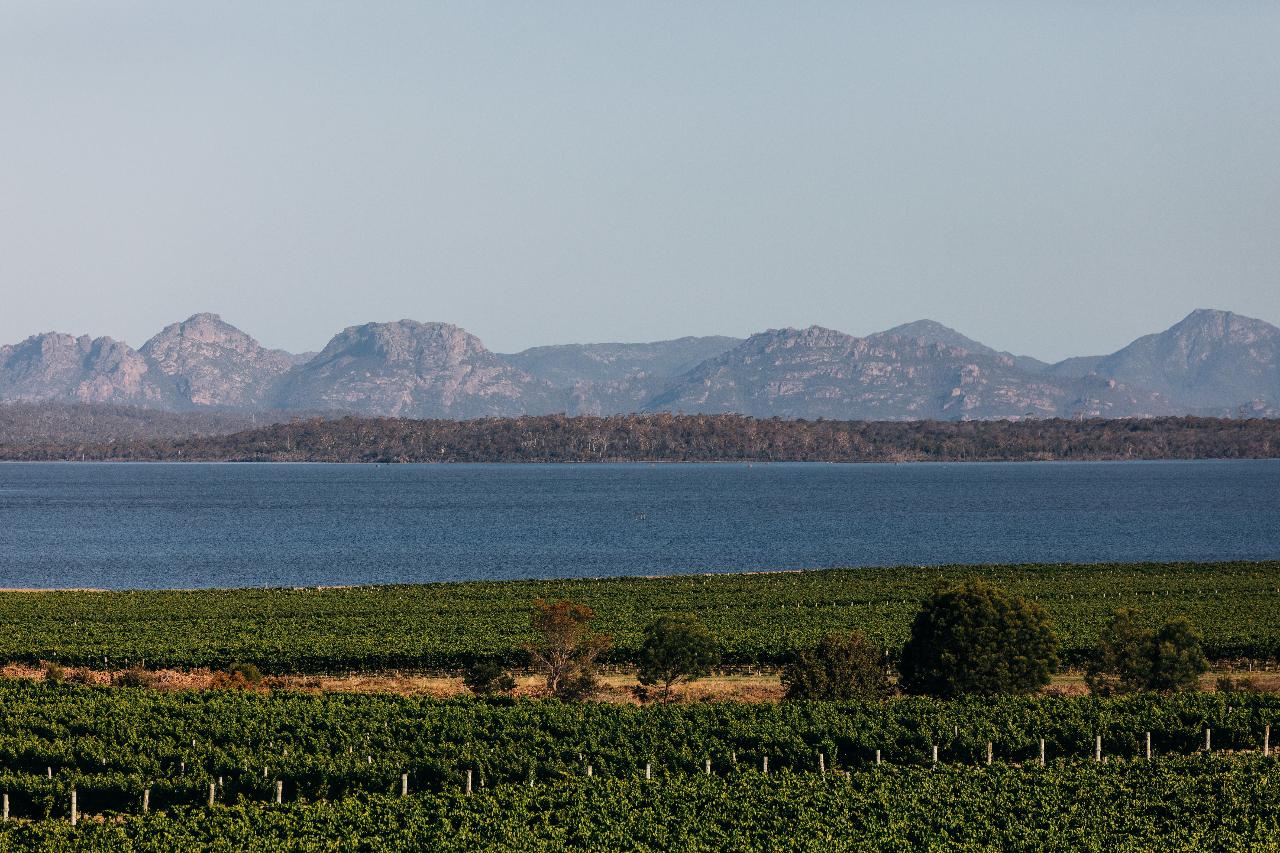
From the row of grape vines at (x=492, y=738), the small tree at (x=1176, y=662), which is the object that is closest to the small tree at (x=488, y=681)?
the row of grape vines at (x=492, y=738)

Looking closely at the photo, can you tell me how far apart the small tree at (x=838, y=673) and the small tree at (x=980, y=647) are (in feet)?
5.55

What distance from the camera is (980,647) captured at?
153 feet

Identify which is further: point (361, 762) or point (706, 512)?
point (706, 512)

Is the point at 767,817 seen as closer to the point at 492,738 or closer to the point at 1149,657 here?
the point at 492,738

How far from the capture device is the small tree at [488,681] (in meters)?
49.0

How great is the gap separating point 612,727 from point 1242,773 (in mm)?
15787

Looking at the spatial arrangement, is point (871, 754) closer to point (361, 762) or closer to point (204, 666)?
point (361, 762)

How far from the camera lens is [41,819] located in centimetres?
3175

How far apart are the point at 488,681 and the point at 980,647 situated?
16.7 metres

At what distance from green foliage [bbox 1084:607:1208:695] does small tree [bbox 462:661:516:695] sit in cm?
1990

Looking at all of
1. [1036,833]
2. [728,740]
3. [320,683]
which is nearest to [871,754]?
[728,740]

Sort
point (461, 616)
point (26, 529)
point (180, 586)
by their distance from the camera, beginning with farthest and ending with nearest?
point (26, 529)
point (180, 586)
point (461, 616)

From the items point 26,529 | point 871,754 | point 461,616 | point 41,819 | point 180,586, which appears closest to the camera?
point 41,819

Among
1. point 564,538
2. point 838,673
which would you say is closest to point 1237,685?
point 838,673
